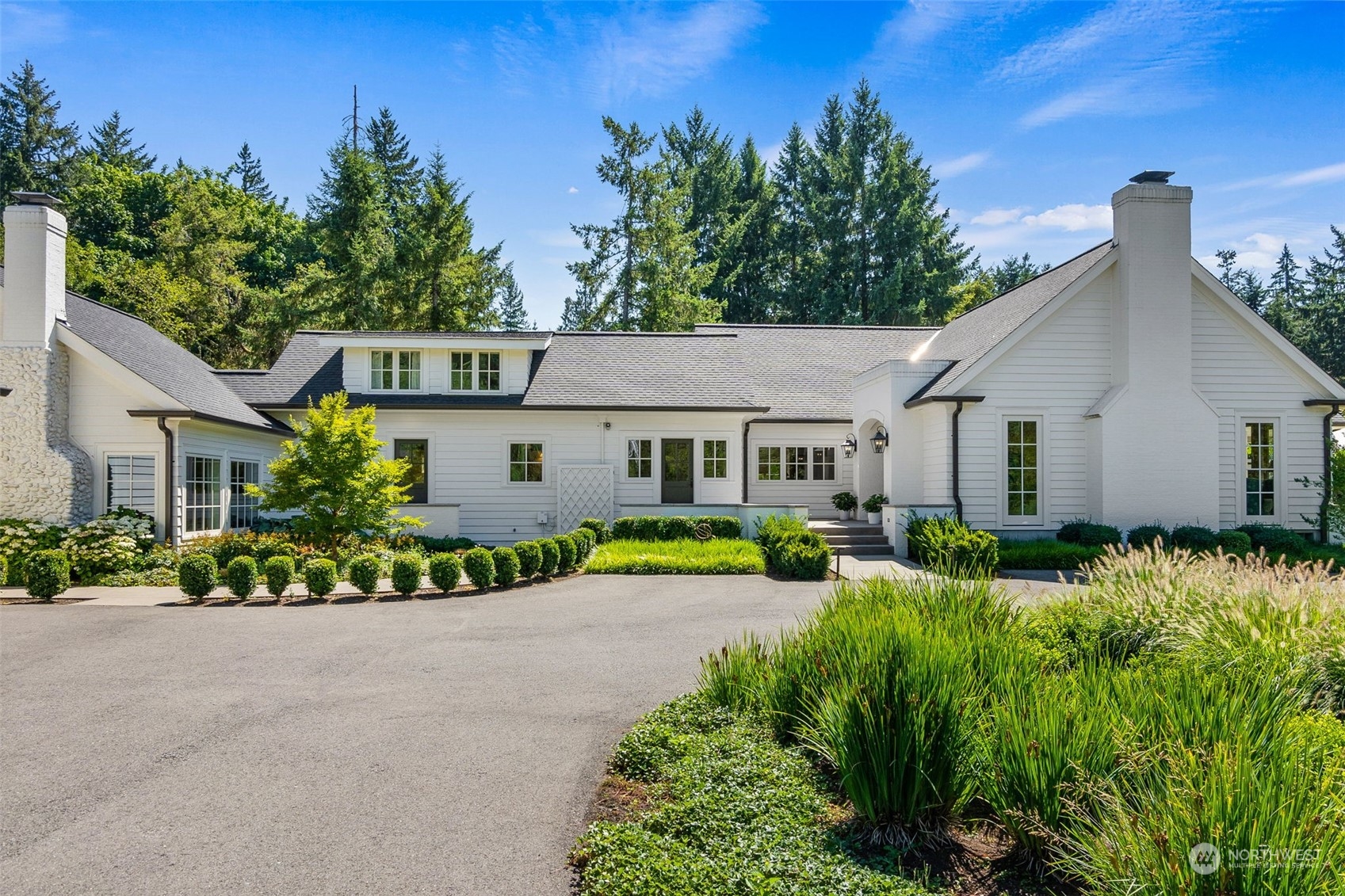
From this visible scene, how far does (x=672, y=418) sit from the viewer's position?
19.5 m

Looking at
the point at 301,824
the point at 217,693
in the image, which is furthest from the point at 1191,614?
the point at 217,693

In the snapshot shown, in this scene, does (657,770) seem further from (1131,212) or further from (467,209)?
(467,209)

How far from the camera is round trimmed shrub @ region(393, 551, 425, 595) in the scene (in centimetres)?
1197

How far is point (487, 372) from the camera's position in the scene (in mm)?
20000

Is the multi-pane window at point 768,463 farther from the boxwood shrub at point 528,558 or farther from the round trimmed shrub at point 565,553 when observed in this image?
the boxwood shrub at point 528,558

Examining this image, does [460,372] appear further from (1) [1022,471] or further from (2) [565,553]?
(1) [1022,471]

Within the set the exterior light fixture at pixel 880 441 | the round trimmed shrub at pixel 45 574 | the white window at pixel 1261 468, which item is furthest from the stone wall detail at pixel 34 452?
the white window at pixel 1261 468

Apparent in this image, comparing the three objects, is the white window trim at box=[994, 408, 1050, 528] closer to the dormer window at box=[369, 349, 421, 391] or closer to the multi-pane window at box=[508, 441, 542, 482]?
the multi-pane window at box=[508, 441, 542, 482]

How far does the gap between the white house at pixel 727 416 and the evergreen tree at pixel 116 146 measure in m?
35.6

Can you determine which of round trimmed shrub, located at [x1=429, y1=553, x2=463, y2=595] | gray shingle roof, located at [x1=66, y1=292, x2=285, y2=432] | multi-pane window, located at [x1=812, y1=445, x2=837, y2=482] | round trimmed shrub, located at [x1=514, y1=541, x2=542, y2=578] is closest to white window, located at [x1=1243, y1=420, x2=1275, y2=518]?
multi-pane window, located at [x1=812, y1=445, x2=837, y2=482]

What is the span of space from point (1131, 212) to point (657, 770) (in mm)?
16455

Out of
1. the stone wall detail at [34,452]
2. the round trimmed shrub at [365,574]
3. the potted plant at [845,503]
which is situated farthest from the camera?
the potted plant at [845,503]

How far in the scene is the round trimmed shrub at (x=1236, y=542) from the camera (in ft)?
49.6

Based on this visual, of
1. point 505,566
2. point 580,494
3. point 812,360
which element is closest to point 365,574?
point 505,566
